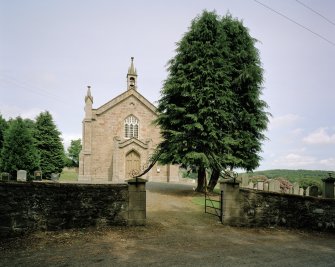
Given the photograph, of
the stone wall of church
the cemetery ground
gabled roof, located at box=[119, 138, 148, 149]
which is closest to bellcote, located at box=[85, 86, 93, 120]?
the stone wall of church

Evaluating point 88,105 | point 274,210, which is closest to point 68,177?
point 88,105

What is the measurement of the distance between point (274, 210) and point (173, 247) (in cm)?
543

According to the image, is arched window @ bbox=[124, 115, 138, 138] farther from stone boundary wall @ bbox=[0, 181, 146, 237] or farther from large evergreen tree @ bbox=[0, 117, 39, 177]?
stone boundary wall @ bbox=[0, 181, 146, 237]

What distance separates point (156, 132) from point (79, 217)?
26.6 metres

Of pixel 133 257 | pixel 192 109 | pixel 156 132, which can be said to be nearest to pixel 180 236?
pixel 133 257

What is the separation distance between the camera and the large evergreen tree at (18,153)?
26.7m

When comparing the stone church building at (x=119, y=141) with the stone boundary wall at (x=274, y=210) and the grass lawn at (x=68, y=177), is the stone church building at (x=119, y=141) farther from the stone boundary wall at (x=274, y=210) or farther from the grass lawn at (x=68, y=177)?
the stone boundary wall at (x=274, y=210)

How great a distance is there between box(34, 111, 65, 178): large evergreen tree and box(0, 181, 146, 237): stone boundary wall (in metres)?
31.4

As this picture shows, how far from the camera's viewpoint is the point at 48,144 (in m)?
39.7

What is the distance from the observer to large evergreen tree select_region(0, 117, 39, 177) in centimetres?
2670

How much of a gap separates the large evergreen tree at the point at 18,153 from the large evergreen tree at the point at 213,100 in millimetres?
15436

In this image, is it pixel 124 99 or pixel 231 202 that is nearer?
pixel 231 202

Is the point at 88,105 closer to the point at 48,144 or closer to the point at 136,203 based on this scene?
the point at 48,144

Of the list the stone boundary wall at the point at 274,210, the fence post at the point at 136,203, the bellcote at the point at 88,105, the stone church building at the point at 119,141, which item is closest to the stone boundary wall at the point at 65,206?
the fence post at the point at 136,203
